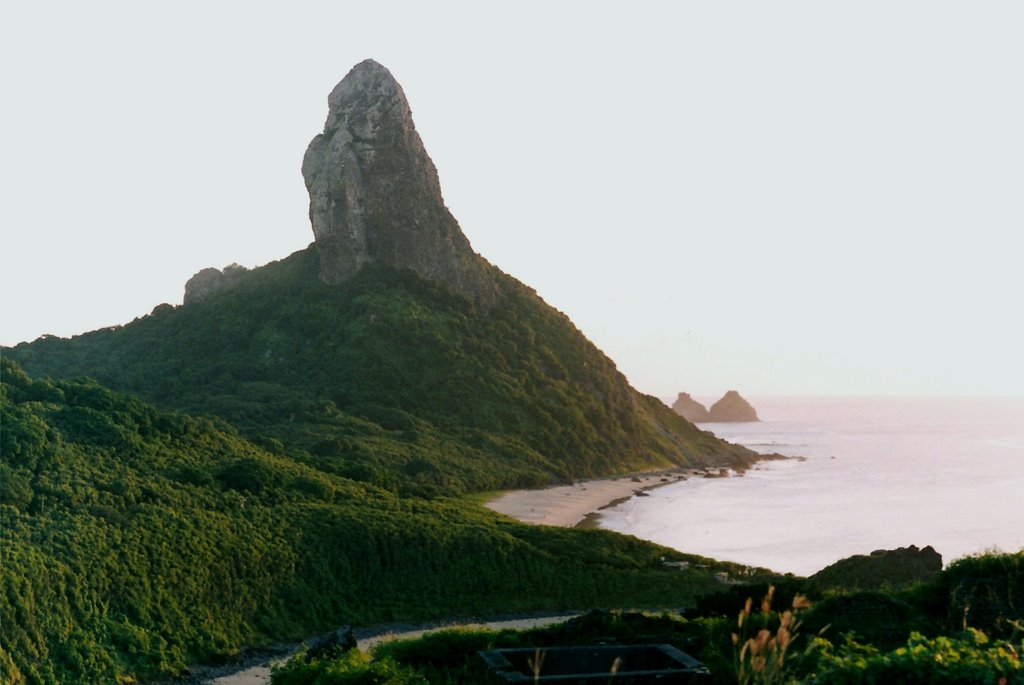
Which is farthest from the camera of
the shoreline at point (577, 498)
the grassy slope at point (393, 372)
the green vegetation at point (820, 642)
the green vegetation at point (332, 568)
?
the grassy slope at point (393, 372)

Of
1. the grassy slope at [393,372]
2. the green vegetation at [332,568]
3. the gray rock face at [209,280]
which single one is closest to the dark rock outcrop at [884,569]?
the green vegetation at [332,568]

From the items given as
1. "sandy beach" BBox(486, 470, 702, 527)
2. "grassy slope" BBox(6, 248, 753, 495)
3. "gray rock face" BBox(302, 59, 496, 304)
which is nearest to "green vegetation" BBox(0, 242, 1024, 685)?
"grassy slope" BBox(6, 248, 753, 495)

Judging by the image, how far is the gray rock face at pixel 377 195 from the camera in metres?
119

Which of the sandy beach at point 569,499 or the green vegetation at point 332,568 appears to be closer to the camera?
the green vegetation at point 332,568

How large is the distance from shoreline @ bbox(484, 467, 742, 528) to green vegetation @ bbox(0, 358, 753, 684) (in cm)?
1509

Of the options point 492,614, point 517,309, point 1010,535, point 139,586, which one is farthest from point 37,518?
point 517,309

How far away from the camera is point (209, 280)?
140 metres

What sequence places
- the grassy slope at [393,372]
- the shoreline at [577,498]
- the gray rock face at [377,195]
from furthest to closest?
the gray rock face at [377,195] < the grassy slope at [393,372] < the shoreline at [577,498]

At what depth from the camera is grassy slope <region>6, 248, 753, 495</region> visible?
88.4m

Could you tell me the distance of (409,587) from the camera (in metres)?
40.0

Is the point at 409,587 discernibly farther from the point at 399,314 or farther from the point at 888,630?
the point at 399,314

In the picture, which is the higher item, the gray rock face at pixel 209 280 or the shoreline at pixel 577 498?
the gray rock face at pixel 209 280

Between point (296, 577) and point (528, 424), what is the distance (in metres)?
67.0

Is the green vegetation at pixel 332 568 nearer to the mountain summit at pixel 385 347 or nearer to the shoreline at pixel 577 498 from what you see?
the mountain summit at pixel 385 347
